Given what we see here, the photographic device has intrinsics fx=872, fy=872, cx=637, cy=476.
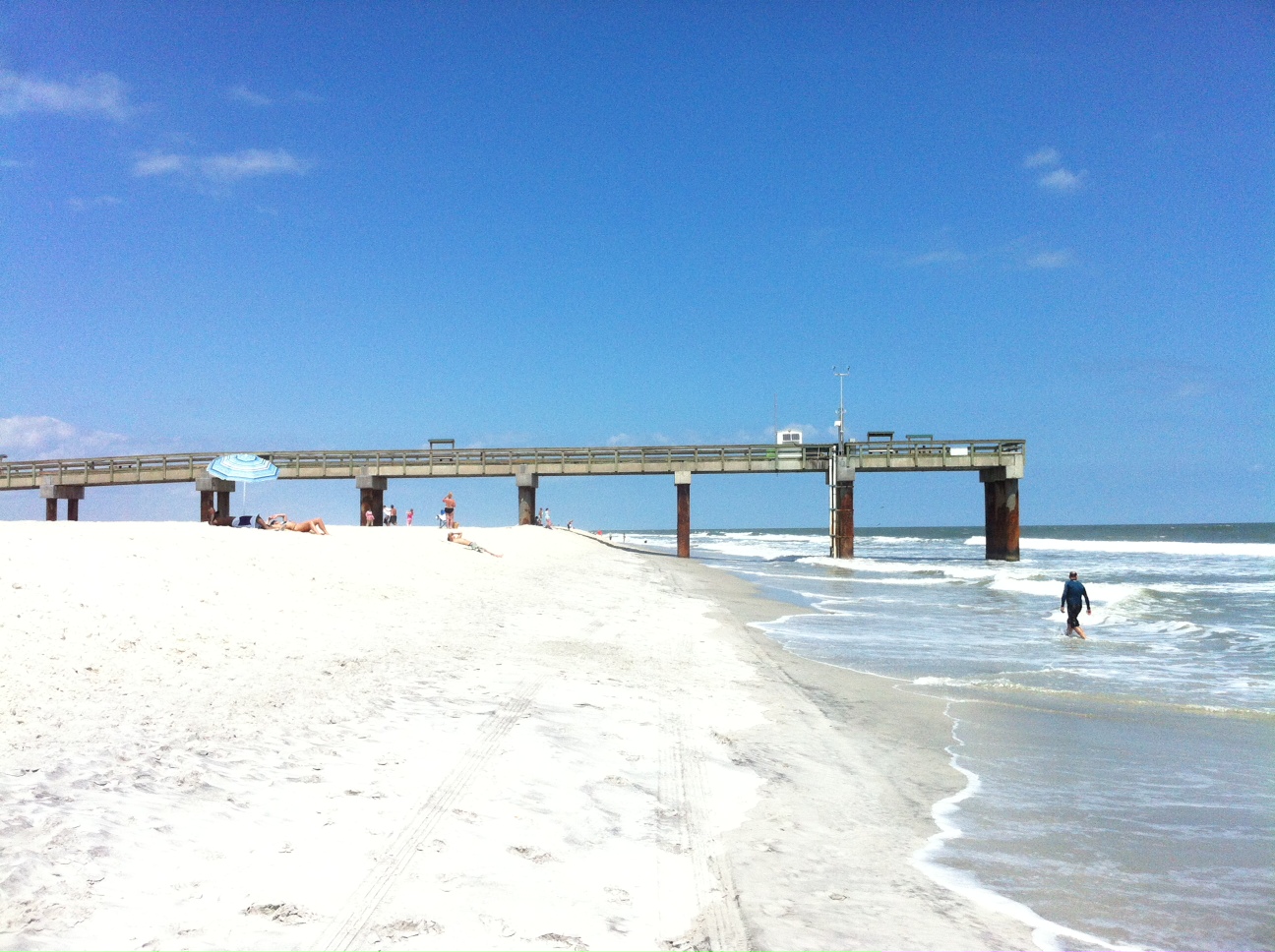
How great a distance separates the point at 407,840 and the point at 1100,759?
544cm

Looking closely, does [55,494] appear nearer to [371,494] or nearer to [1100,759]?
[371,494]

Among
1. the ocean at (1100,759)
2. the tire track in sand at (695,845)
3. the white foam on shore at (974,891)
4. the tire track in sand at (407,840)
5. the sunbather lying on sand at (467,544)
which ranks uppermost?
the sunbather lying on sand at (467,544)

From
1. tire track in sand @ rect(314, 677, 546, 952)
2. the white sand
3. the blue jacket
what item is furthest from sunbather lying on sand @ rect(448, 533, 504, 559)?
tire track in sand @ rect(314, 677, 546, 952)

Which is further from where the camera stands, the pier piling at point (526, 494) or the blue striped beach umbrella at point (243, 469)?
the pier piling at point (526, 494)

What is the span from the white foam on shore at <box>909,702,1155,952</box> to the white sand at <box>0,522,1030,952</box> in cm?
12

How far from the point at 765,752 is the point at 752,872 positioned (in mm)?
2265

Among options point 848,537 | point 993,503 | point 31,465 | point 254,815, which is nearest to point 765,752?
point 254,815

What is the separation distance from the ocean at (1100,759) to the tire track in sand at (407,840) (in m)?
2.50

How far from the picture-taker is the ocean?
4090 millimetres

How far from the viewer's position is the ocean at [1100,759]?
4.09 meters

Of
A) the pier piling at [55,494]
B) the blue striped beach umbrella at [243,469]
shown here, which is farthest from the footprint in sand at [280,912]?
the pier piling at [55,494]

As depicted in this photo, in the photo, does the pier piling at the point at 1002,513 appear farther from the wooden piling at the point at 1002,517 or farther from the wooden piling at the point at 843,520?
the wooden piling at the point at 843,520

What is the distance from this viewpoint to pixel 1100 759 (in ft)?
22.2

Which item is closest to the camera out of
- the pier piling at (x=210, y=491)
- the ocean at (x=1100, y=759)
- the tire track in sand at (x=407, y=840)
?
the tire track in sand at (x=407, y=840)
